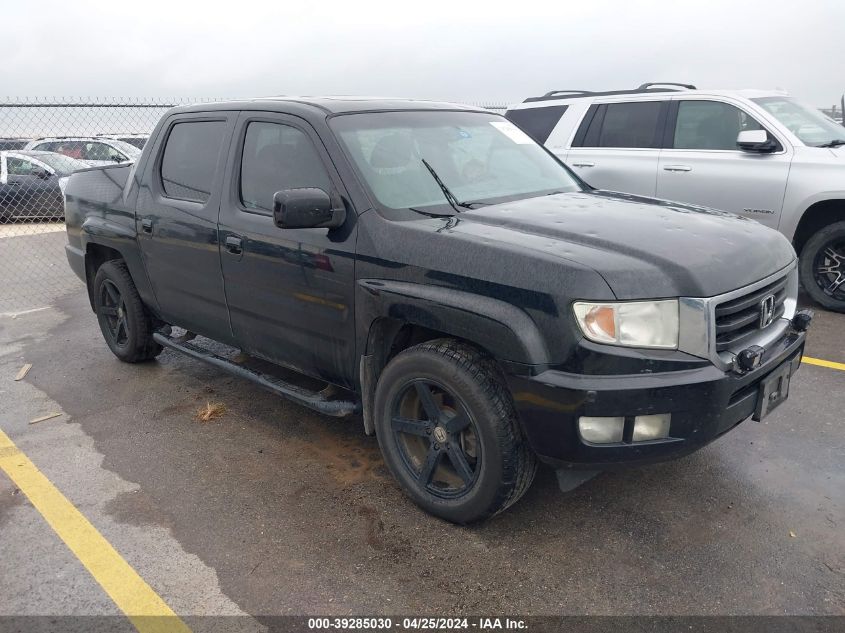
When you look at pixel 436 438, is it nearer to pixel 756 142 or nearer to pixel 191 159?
pixel 191 159

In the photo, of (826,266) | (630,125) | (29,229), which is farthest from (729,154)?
(29,229)

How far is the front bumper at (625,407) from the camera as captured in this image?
2600mm

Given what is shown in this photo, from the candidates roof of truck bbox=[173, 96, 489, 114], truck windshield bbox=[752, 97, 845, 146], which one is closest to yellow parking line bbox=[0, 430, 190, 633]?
roof of truck bbox=[173, 96, 489, 114]

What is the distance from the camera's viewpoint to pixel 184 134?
14.6 feet

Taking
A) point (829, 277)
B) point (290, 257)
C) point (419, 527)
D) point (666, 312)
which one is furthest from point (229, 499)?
point (829, 277)

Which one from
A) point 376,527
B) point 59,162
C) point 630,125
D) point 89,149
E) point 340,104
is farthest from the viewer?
point 89,149

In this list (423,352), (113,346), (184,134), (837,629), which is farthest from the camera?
(113,346)

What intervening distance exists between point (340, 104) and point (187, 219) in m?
1.15

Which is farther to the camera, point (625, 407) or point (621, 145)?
point (621, 145)

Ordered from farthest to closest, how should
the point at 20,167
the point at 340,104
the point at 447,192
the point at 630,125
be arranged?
1. the point at 20,167
2. the point at 630,125
3. the point at 340,104
4. the point at 447,192

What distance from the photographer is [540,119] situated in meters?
7.89

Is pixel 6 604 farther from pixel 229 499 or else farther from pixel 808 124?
pixel 808 124

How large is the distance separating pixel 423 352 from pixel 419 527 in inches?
31.2

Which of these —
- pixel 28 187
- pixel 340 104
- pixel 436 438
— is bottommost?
pixel 28 187
